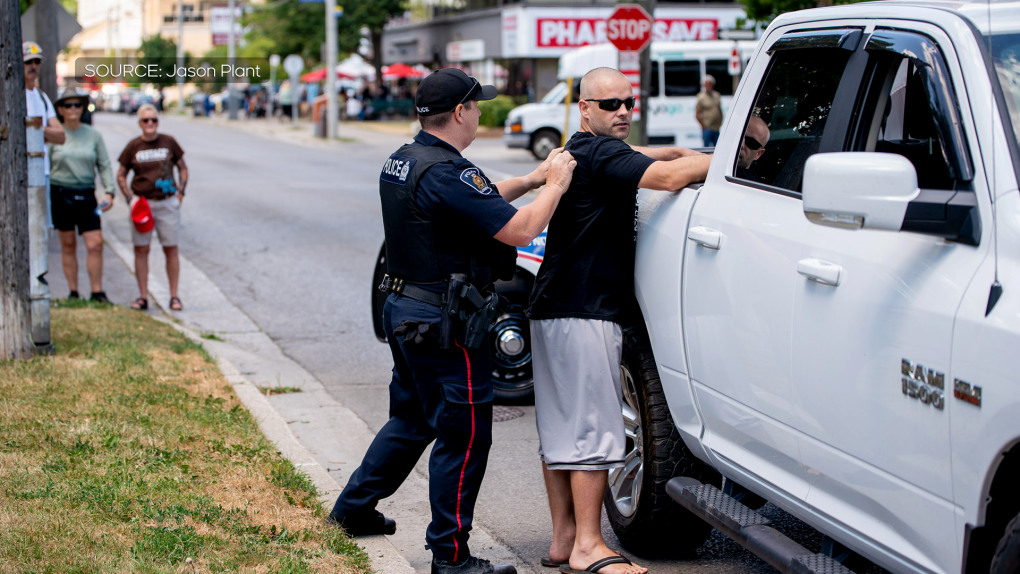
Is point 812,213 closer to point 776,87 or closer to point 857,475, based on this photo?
point 857,475

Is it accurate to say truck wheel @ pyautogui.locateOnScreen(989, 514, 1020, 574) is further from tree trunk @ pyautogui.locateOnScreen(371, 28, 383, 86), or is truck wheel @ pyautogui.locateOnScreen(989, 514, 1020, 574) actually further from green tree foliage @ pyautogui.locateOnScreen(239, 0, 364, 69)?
green tree foliage @ pyautogui.locateOnScreen(239, 0, 364, 69)

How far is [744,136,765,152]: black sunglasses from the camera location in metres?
3.59

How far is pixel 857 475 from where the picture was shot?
2803mm

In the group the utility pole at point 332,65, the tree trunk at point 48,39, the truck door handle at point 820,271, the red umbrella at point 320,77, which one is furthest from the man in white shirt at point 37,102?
the red umbrella at point 320,77

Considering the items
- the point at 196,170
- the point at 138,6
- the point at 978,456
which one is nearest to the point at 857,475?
the point at 978,456

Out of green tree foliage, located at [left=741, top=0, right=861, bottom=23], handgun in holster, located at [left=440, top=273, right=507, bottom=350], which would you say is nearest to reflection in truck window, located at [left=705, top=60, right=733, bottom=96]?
green tree foliage, located at [left=741, top=0, right=861, bottom=23]

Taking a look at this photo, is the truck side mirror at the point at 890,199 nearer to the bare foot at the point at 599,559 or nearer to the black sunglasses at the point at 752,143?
the black sunglasses at the point at 752,143

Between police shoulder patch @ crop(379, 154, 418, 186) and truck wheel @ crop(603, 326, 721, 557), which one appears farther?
truck wheel @ crop(603, 326, 721, 557)

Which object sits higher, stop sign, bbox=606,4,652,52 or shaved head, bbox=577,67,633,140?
stop sign, bbox=606,4,652,52

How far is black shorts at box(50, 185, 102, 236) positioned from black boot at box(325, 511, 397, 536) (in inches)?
240

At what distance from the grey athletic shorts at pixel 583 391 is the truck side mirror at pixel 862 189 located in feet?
4.49

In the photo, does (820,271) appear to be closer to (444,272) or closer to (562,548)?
(444,272)

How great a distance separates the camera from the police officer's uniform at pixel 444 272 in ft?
11.9

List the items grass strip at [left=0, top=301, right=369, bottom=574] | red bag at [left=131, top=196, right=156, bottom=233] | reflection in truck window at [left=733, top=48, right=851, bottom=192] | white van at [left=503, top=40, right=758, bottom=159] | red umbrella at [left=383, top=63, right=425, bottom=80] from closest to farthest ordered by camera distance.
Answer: reflection in truck window at [left=733, top=48, right=851, bottom=192] < grass strip at [left=0, top=301, right=369, bottom=574] < red bag at [left=131, top=196, right=156, bottom=233] < white van at [left=503, top=40, right=758, bottom=159] < red umbrella at [left=383, top=63, right=425, bottom=80]
